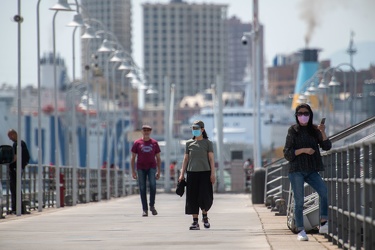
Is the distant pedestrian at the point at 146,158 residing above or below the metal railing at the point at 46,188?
above

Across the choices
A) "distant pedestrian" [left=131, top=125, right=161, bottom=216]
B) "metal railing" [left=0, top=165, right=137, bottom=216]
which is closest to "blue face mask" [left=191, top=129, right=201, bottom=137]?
"distant pedestrian" [left=131, top=125, right=161, bottom=216]

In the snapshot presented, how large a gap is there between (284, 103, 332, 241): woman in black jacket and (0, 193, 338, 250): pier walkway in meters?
0.61

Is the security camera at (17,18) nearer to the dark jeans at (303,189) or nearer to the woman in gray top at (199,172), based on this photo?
the woman in gray top at (199,172)

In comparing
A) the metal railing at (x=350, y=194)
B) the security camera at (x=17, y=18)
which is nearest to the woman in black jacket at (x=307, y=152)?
the metal railing at (x=350, y=194)

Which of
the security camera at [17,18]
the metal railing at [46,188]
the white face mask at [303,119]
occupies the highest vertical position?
the security camera at [17,18]

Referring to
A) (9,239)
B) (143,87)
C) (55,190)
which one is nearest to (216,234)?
(9,239)

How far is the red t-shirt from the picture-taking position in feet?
78.5

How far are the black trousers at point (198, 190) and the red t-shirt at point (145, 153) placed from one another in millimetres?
4268

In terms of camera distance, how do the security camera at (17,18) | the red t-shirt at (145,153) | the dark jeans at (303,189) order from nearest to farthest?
the dark jeans at (303,189)
the red t-shirt at (145,153)
the security camera at (17,18)

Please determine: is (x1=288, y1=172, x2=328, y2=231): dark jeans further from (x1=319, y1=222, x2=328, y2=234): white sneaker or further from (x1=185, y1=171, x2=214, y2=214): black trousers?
(x1=185, y1=171, x2=214, y2=214): black trousers

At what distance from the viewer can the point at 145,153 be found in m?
23.9

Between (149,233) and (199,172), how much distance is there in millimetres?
1773

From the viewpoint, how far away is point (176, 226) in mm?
20250

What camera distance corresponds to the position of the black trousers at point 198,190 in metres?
19.6
